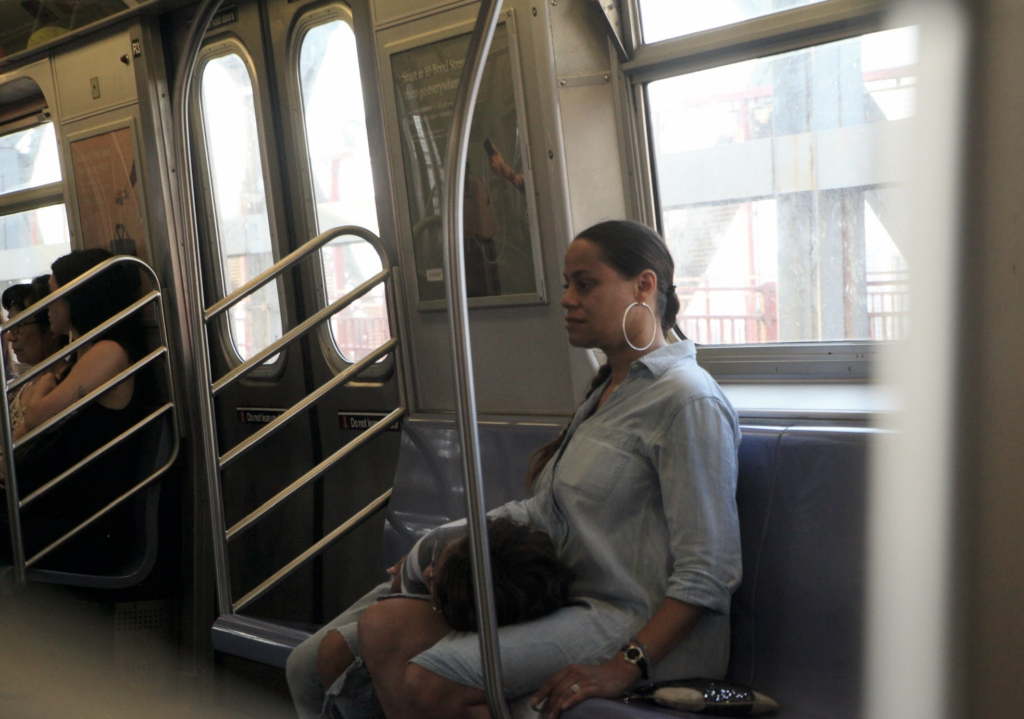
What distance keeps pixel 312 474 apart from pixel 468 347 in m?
1.59

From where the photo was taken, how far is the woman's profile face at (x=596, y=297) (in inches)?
81.0

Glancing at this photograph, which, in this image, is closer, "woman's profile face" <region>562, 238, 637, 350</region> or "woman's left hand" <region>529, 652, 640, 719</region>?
"woman's left hand" <region>529, 652, 640, 719</region>

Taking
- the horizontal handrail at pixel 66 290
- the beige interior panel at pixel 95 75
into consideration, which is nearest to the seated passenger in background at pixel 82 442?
the horizontal handrail at pixel 66 290

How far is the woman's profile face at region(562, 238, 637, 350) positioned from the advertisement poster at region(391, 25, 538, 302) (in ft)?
2.32

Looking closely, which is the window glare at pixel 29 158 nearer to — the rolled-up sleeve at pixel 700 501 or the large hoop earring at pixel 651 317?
the large hoop earring at pixel 651 317

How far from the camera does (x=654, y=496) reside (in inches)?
74.8

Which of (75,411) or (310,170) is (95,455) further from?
(310,170)

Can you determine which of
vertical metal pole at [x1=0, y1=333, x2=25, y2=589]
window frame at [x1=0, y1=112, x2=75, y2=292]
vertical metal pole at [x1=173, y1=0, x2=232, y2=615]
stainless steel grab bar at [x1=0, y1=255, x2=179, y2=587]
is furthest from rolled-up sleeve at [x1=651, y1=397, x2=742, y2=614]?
window frame at [x1=0, y1=112, x2=75, y2=292]

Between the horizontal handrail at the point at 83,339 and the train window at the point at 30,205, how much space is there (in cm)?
143

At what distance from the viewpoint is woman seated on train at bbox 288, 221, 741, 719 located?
175 centimetres

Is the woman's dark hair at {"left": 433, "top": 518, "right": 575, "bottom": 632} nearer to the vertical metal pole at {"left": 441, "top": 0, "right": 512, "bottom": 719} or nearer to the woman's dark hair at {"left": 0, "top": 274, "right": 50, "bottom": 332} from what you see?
the vertical metal pole at {"left": 441, "top": 0, "right": 512, "bottom": 719}

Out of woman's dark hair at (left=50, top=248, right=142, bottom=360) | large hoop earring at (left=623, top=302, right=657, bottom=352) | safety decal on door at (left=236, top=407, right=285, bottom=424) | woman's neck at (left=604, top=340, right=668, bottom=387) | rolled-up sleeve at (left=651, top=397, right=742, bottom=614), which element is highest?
woman's dark hair at (left=50, top=248, right=142, bottom=360)

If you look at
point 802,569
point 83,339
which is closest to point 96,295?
point 83,339

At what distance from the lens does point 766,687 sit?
6.27 feet
